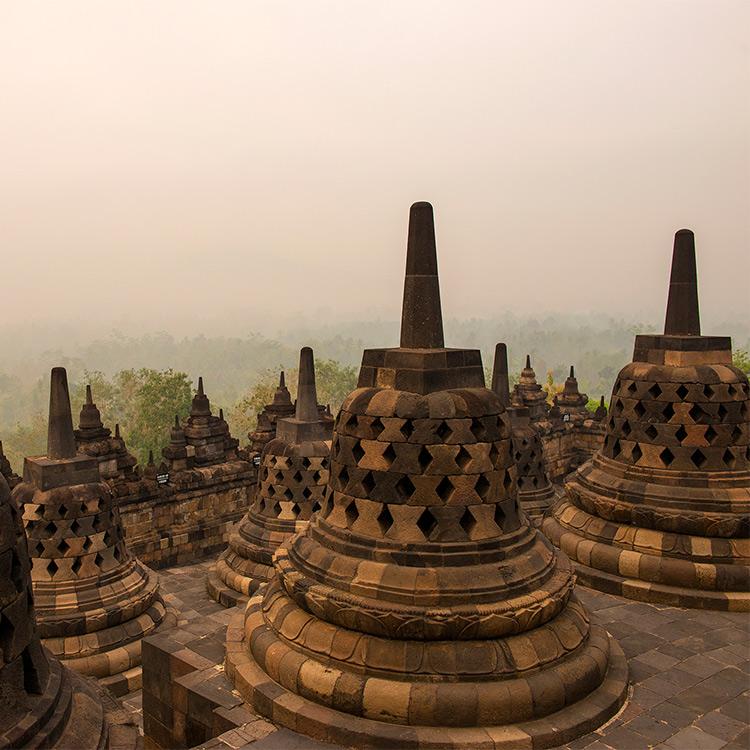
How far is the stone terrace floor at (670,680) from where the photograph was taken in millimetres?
4656

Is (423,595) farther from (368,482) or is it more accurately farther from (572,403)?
(572,403)

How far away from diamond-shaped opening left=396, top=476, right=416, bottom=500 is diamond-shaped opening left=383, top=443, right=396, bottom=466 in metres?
0.17

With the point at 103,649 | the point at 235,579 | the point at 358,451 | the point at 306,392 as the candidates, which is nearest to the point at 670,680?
the point at 358,451

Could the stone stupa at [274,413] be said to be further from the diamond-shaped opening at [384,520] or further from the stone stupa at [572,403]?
the diamond-shaped opening at [384,520]

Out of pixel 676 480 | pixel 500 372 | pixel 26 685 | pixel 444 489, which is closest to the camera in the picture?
pixel 26 685

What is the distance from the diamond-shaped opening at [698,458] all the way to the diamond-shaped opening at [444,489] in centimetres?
427

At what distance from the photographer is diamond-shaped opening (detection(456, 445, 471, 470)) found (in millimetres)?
5102

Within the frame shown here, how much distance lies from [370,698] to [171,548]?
11.2 metres

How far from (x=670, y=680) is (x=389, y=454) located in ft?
10.3

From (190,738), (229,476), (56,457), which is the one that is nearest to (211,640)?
(190,738)

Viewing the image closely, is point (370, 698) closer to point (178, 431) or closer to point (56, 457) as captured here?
point (56, 457)

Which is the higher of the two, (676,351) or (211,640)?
(676,351)

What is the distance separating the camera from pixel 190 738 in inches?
207

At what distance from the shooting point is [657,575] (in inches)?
293
